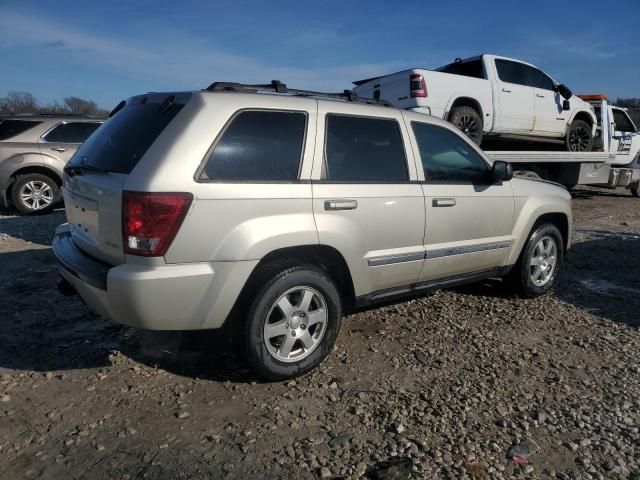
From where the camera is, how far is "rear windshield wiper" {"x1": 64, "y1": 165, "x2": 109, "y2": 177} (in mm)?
3026

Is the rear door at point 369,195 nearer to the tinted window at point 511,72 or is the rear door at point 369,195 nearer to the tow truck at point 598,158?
the tow truck at point 598,158

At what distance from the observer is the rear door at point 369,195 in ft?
10.7

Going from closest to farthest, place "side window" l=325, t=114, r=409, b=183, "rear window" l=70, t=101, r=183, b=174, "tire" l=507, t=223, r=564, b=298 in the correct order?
"rear window" l=70, t=101, r=183, b=174 < "side window" l=325, t=114, r=409, b=183 < "tire" l=507, t=223, r=564, b=298

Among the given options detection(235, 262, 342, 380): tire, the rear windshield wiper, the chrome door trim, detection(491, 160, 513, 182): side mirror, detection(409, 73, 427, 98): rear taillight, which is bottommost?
detection(235, 262, 342, 380): tire

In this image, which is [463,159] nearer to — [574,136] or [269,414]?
[269,414]

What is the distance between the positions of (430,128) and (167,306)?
2.50 m

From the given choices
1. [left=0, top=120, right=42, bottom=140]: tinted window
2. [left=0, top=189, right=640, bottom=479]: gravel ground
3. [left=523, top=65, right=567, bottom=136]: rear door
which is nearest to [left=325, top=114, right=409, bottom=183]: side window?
[left=0, top=189, right=640, bottom=479]: gravel ground

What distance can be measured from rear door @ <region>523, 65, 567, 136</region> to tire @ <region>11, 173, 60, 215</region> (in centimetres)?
875

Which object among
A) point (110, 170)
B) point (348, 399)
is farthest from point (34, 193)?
point (348, 399)

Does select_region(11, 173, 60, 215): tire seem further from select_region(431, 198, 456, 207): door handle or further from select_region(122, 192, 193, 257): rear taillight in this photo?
select_region(431, 198, 456, 207): door handle

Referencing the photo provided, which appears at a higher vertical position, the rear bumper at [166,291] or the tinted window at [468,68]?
the tinted window at [468,68]

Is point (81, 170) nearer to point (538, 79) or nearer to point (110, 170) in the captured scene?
Result: point (110, 170)

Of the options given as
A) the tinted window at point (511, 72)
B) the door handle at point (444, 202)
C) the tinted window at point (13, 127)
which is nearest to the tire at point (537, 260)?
the door handle at point (444, 202)

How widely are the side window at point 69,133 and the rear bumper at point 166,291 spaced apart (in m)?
6.95
